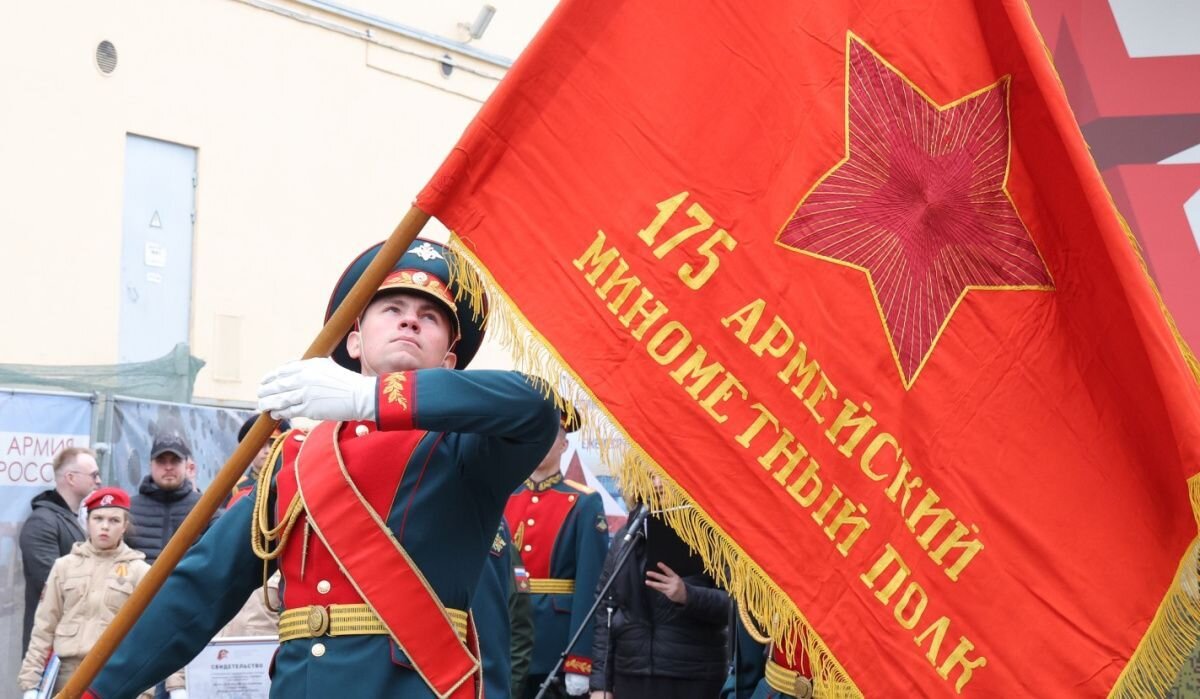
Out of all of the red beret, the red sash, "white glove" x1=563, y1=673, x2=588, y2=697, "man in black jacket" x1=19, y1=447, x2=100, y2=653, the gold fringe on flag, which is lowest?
"white glove" x1=563, y1=673, x2=588, y2=697

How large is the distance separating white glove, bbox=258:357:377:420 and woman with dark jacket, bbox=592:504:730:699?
4317 mm

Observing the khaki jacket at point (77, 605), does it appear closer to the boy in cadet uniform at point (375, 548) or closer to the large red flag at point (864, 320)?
the boy in cadet uniform at point (375, 548)

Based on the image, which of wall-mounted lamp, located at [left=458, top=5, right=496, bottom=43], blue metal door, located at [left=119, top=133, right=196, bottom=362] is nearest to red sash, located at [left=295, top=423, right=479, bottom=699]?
blue metal door, located at [left=119, top=133, right=196, bottom=362]

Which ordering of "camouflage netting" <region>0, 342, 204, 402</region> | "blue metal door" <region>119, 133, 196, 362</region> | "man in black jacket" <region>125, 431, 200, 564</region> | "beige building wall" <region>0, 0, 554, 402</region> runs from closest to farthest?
1. "man in black jacket" <region>125, 431, 200, 564</region>
2. "camouflage netting" <region>0, 342, 204, 402</region>
3. "beige building wall" <region>0, 0, 554, 402</region>
4. "blue metal door" <region>119, 133, 196, 362</region>

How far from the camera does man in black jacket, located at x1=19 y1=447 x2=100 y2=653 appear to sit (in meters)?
9.24

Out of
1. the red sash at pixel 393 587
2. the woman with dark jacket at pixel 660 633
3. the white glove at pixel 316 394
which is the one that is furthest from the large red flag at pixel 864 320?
the woman with dark jacket at pixel 660 633

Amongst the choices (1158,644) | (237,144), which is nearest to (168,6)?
(237,144)

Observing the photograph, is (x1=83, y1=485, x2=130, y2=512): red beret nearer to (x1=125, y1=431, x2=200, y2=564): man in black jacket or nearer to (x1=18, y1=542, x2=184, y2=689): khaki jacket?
(x1=18, y1=542, x2=184, y2=689): khaki jacket

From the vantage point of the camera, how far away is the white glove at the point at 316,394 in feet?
10.3

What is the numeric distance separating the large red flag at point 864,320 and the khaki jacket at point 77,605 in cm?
547

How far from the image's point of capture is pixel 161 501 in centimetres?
920

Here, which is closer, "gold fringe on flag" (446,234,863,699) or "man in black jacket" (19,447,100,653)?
"gold fringe on flag" (446,234,863,699)

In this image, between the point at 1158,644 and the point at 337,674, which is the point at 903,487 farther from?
the point at 337,674

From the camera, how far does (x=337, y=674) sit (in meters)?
3.62
